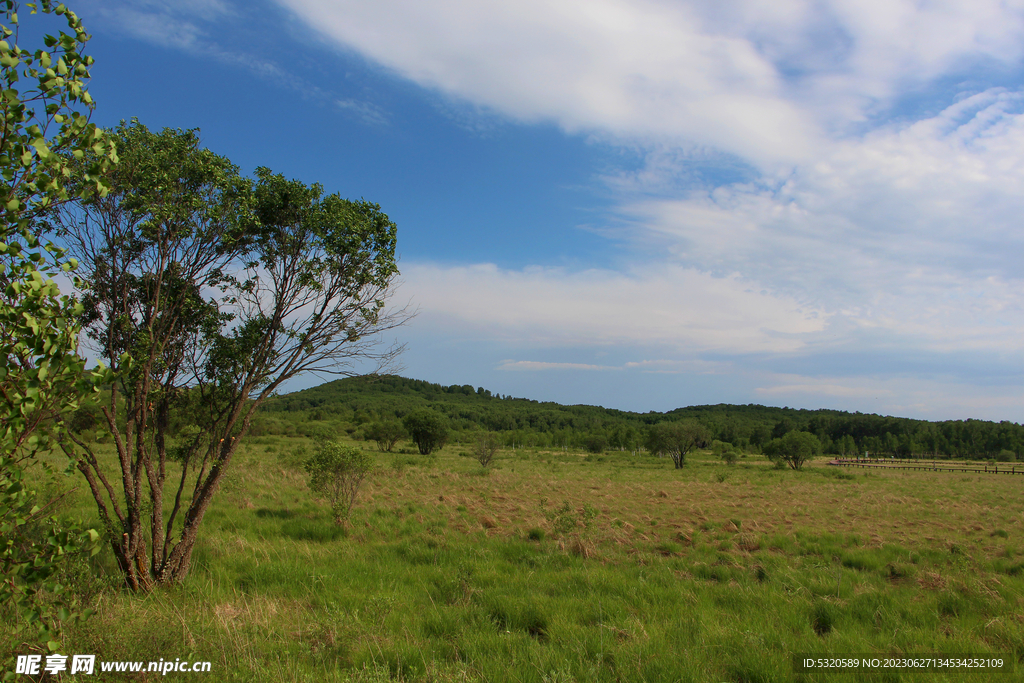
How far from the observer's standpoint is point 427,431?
64188 mm

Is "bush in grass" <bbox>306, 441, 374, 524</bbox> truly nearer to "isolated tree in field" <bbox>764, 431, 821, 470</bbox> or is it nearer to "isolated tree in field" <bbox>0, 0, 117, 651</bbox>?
"isolated tree in field" <bbox>0, 0, 117, 651</bbox>

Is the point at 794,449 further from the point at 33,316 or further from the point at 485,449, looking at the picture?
the point at 33,316

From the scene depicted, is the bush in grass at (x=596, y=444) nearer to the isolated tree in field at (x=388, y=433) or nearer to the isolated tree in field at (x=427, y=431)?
the isolated tree in field at (x=427, y=431)

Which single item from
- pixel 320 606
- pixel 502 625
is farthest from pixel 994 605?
pixel 320 606

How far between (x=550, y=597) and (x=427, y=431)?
57576 mm

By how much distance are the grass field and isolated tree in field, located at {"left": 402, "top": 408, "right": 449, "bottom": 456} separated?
152ft

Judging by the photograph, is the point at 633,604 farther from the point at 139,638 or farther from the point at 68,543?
the point at 68,543

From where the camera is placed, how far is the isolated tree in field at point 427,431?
64.3 metres

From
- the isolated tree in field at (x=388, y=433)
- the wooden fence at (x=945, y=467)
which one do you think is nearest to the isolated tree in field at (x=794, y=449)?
the wooden fence at (x=945, y=467)

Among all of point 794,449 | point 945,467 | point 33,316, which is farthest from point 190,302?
point 945,467

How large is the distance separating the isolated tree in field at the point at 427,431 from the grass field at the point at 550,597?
46.4 m

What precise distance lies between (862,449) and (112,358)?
527 ft

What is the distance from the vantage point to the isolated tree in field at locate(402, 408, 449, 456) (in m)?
64.3

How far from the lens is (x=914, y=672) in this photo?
6.00 meters
